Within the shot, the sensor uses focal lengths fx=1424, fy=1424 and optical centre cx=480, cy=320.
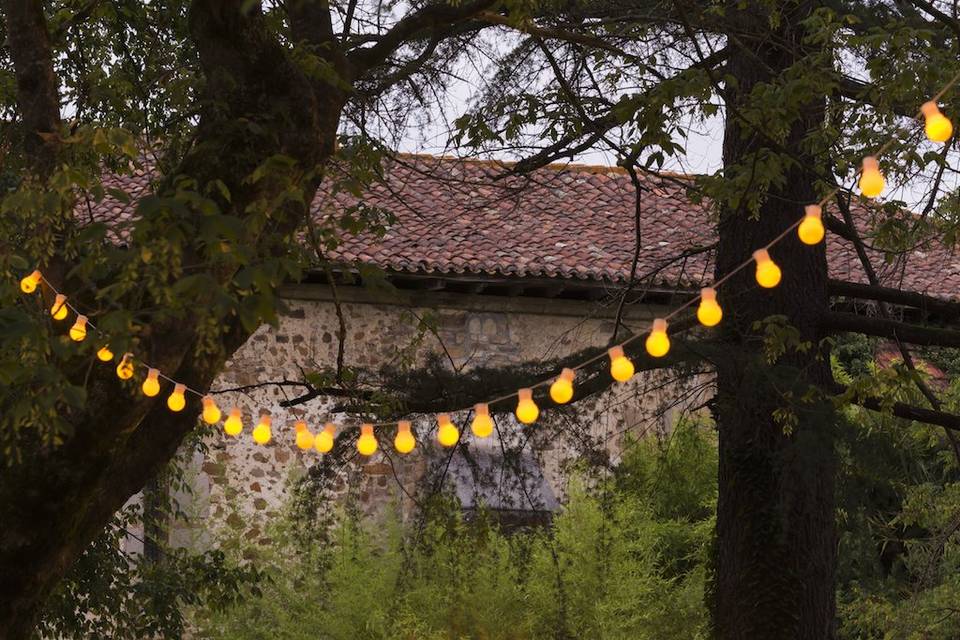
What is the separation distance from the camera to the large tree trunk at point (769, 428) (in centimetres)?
693

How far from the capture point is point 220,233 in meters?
3.94

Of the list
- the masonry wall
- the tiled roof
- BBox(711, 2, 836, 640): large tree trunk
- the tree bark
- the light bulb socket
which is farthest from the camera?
the masonry wall

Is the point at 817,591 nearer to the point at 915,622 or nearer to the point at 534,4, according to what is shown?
the point at 915,622

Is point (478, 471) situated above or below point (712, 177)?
below

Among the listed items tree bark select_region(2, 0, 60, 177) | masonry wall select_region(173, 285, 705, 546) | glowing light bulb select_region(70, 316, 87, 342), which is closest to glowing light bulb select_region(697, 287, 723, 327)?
glowing light bulb select_region(70, 316, 87, 342)

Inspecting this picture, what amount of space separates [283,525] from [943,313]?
18.8 feet

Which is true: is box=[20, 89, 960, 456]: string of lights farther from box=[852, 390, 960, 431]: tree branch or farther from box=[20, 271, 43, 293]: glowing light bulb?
box=[852, 390, 960, 431]: tree branch

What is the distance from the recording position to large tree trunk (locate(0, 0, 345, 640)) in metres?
4.66

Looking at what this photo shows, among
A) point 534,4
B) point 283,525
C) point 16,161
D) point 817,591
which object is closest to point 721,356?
point 817,591

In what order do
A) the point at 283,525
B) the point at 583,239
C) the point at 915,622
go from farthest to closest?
the point at 583,239
the point at 283,525
the point at 915,622

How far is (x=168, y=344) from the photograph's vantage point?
4.70m

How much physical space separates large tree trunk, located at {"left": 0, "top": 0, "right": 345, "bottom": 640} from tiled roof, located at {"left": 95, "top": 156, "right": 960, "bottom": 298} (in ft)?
19.1

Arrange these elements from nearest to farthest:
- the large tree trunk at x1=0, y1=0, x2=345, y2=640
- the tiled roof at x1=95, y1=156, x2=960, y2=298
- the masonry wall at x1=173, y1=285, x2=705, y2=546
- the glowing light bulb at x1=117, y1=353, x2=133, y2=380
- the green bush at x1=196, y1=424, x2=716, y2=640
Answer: the glowing light bulb at x1=117, y1=353, x2=133, y2=380 < the large tree trunk at x1=0, y1=0, x2=345, y2=640 < the green bush at x1=196, y1=424, x2=716, y2=640 < the tiled roof at x1=95, y1=156, x2=960, y2=298 < the masonry wall at x1=173, y1=285, x2=705, y2=546

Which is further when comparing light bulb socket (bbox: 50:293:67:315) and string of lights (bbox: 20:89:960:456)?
light bulb socket (bbox: 50:293:67:315)
